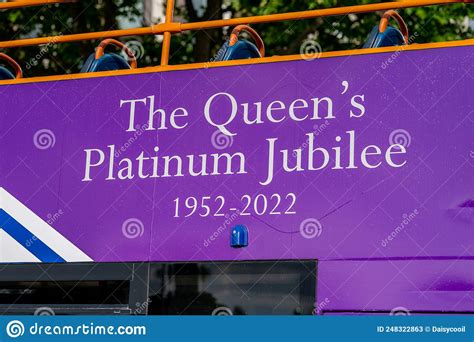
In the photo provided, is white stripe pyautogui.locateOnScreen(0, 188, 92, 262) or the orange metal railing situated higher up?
the orange metal railing

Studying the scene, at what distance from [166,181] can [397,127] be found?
1.38 meters

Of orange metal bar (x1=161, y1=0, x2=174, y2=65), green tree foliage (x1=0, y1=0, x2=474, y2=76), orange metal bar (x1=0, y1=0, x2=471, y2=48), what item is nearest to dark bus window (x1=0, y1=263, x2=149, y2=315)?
orange metal bar (x1=161, y1=0, x2=174, y2=65)

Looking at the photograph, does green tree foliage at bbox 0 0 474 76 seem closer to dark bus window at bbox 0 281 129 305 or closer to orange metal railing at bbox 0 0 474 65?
orange metal railing at bbox 0 0 474 65

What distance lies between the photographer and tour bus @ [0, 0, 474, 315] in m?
5.17

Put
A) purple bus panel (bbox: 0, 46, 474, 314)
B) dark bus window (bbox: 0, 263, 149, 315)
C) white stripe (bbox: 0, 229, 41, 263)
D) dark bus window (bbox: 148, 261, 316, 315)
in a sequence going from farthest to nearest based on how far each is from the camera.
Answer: white stripe (bbox: 0, 229, 41, 263), dark bus window (bbox: 0, 263, 149, 315), dark bus window (bbox: 148, 261, 316, 315), purple bus panel (bbox: 0, 46, 474, 314)

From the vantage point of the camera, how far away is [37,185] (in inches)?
238

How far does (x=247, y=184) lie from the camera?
18.2ft

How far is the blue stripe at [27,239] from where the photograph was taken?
5.88 meters

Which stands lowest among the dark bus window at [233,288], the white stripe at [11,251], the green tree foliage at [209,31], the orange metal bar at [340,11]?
the dark bus window at [233,288]

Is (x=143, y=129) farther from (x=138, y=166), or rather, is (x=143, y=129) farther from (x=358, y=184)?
(x=358, y=184)

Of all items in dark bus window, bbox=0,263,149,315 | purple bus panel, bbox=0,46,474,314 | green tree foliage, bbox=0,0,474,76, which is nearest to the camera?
purple bus panel, bbox=0,46,474,314

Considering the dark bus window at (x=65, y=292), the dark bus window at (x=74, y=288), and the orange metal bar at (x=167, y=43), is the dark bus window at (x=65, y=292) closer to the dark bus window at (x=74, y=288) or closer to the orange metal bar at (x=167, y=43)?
the dark bus window at (x=74, y=288)

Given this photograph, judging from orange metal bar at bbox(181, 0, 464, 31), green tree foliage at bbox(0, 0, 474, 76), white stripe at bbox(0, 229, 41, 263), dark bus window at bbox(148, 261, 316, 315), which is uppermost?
green tree foliage at bbox(0, 0, 474, 76)

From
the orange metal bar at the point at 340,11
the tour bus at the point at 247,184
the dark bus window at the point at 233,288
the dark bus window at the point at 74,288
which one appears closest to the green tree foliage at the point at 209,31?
the orange metal bar at the point at 340,11
